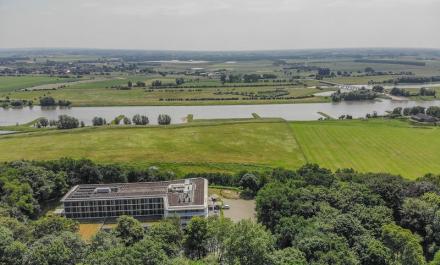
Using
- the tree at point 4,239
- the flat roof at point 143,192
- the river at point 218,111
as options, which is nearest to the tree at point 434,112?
the river at point 218,111

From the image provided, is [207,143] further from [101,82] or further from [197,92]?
[101,82]

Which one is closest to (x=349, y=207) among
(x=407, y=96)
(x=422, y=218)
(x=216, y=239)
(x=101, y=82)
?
(x=422, y=218)

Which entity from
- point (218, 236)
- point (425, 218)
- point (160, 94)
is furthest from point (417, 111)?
point (218, 236)

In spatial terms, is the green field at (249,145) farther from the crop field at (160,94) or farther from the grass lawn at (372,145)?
the crop field at (160,94)

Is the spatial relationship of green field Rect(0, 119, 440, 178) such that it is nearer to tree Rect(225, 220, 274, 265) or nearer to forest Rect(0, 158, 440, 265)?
forest Rect(0, 158, 440, 265)

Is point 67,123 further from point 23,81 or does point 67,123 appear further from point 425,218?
point 23,81

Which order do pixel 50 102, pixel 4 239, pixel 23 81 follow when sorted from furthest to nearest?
pixel 23 81
pixel 50 102
pixel 4 239
